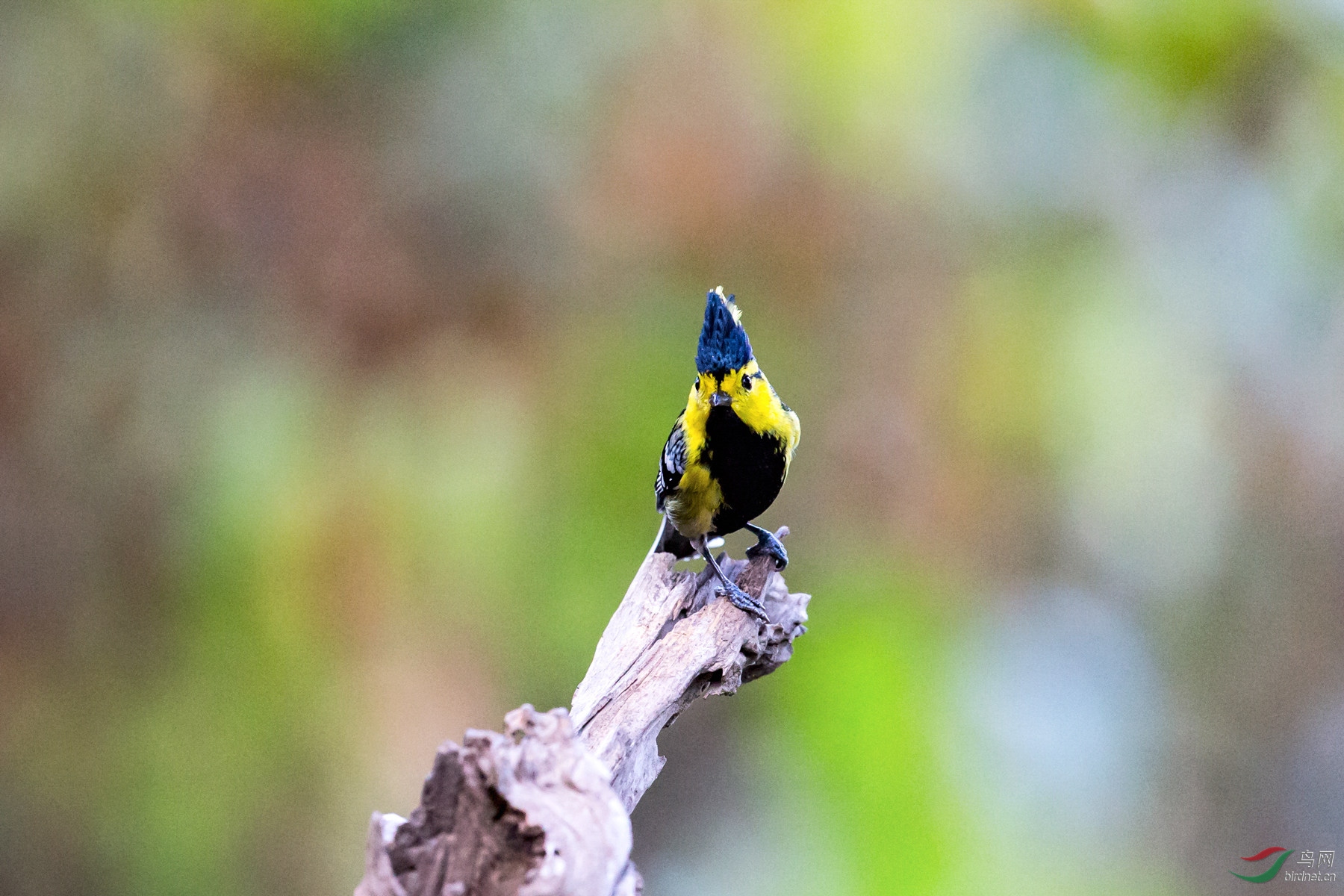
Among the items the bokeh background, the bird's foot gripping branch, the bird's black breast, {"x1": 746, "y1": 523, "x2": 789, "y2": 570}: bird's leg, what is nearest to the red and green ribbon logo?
the bokeh background

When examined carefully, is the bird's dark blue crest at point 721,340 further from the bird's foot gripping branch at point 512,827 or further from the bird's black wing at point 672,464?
the bird's foot gripping branch at point 512,827

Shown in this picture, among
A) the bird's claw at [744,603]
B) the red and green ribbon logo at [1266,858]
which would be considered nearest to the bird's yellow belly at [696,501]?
the bird's claw at [744,603]

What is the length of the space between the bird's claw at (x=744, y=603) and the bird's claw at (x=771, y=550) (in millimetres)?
215

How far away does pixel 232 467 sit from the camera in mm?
2436

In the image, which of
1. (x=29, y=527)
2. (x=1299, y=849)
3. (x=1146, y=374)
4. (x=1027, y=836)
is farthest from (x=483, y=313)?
(x=1299, y=849)

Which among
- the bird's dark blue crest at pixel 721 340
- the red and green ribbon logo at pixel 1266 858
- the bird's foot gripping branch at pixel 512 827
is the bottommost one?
the bird's foot gripping branch at pixel 512 827

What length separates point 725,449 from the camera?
5.85ft

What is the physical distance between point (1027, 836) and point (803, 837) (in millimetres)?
535

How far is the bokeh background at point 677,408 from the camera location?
7.87 feet

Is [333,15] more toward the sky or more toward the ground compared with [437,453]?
more toward the sky

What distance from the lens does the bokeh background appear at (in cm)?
240

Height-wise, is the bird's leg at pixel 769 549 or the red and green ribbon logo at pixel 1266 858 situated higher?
the bird's leg at pixel 769 549

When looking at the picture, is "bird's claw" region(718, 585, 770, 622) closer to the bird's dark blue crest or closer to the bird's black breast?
the bird's black breast

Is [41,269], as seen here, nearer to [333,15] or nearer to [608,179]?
[333,15]
